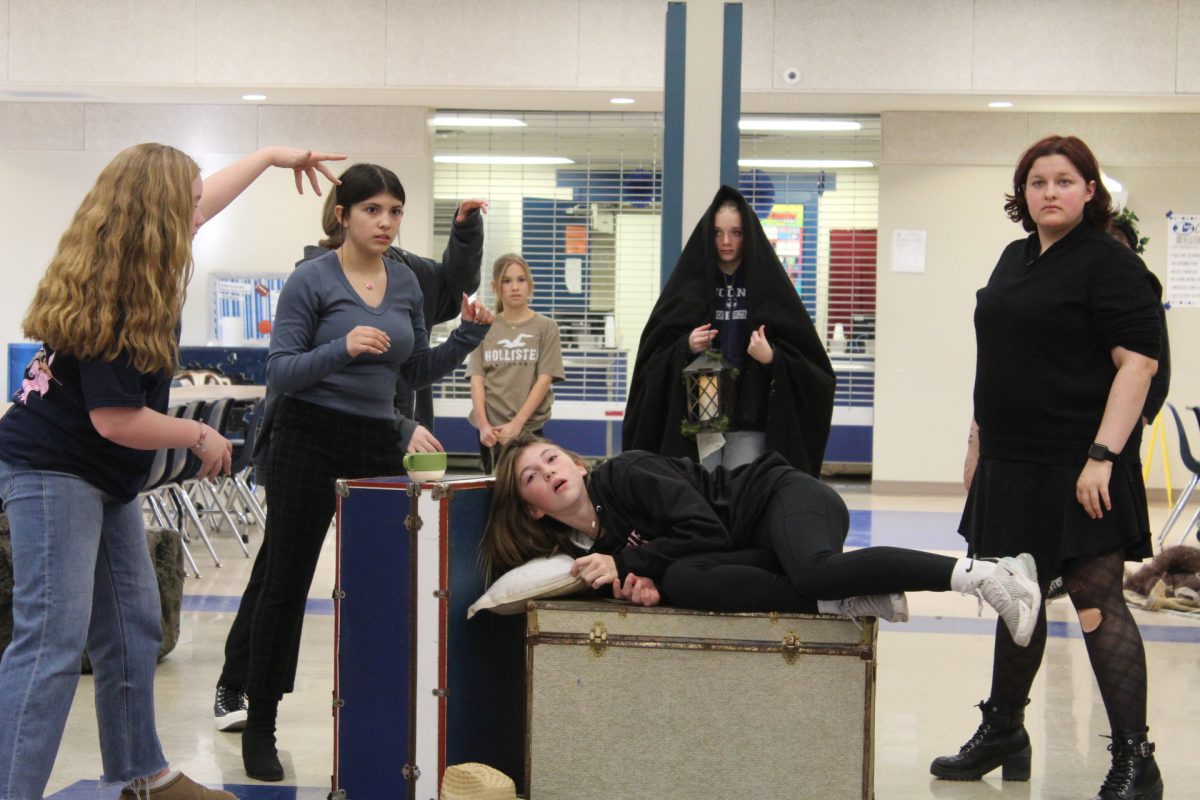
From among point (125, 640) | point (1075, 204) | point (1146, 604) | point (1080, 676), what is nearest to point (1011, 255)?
point (1075, 204)

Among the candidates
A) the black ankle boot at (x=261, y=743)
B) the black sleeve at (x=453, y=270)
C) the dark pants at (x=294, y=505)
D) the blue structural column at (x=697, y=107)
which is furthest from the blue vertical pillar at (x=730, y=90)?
the black ankle boot at (x=261, y=743)

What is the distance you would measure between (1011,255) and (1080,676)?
183cm

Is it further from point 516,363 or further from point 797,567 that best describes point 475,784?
point 516,363

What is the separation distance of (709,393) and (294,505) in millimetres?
1136

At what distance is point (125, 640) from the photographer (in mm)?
2656

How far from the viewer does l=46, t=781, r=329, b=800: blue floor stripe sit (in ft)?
9.98

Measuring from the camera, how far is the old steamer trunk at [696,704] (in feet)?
8.93

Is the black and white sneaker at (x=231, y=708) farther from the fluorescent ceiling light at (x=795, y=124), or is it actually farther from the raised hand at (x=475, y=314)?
the fluorescent ceiling light at (x=795, y=124)

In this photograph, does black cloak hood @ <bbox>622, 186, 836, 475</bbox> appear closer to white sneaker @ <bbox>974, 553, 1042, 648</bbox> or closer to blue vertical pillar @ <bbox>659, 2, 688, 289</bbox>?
blue vertical pillar @ <bbox>659, 2, 688, 289</bbox>

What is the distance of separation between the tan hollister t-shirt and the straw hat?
350 centimetres

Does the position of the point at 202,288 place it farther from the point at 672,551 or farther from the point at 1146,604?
the point at 672,551

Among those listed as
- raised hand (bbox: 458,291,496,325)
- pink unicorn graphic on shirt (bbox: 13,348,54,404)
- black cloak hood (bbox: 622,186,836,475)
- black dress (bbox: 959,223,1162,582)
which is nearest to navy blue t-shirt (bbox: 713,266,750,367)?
black cloak hood (bbox: 622,186,836,475)

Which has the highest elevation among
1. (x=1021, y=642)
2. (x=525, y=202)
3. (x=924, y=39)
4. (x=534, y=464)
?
(x=924, y=39)

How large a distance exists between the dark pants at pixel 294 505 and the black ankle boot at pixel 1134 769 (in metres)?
1.84
